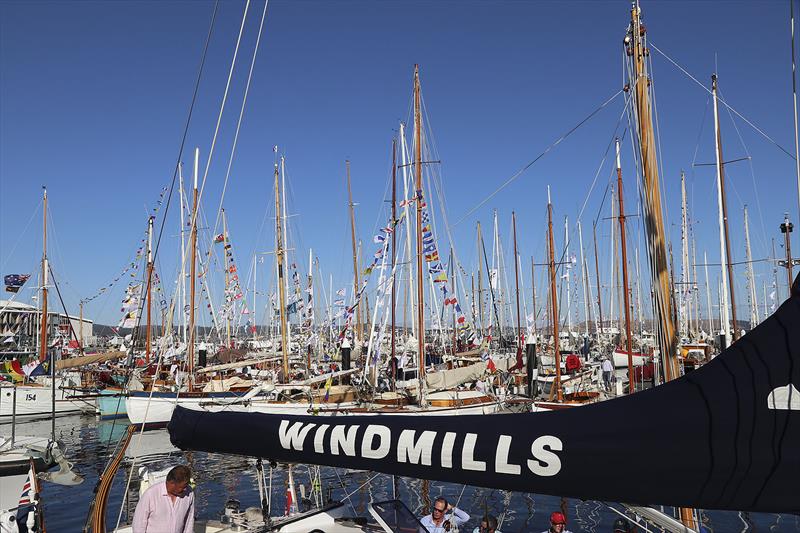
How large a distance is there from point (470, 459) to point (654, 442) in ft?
3.67

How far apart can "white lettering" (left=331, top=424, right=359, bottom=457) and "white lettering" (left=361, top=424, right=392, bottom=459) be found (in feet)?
0.29

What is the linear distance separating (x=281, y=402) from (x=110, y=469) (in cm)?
1875

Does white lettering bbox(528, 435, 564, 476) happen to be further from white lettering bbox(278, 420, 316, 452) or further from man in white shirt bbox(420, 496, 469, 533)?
man in white shirt bbox(420, 496, 469, 533)

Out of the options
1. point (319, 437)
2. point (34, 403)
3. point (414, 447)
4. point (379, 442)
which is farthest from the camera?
point (34, 403)

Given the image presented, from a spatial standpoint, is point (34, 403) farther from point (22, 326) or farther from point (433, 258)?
point (22, 326)

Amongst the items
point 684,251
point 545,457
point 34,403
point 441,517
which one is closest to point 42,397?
point 34,403

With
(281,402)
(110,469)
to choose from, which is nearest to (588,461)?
(110,469)

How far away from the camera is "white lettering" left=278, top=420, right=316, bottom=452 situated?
468cm

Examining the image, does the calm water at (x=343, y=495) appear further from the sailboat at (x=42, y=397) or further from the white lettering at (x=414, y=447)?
the sailboat at (x=42, y=397)

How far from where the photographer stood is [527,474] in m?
3.76

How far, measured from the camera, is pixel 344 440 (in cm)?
443

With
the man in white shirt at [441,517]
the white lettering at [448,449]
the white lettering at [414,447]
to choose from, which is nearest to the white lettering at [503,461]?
the white lettering at [448,449]

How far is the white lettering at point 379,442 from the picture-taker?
425 cm

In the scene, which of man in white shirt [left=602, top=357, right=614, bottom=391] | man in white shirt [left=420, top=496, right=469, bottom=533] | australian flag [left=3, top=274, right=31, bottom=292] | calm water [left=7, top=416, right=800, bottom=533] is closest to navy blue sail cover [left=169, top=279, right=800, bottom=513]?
man in white shirt [left=420, top=496, right=469, bottom=533]
